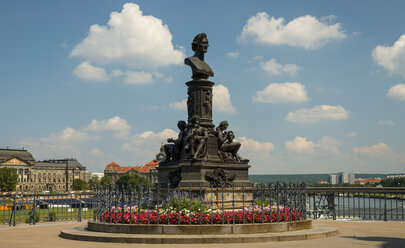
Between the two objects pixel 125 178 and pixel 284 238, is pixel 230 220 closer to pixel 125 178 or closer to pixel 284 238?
→ pixel 284 238

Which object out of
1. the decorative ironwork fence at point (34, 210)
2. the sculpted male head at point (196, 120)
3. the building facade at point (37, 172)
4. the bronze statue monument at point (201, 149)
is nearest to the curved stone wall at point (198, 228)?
the bronze statue monument at point (201, 149)

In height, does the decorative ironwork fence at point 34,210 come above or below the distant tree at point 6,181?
above

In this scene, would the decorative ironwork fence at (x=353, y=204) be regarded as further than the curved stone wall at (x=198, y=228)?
Yes

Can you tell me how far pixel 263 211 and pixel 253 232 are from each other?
3.97 feet

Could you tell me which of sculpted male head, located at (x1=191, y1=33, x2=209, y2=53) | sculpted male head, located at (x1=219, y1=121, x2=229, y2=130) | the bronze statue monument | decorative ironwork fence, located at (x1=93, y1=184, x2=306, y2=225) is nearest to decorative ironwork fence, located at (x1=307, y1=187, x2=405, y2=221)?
decorative ironwork fence, located at (x1=93, y1=184, x2=306, y2=225)

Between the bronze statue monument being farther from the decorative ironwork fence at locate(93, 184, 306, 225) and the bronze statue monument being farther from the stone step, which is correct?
the stone step

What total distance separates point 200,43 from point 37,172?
173783mm

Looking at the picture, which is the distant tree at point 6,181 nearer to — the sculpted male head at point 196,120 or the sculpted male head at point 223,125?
the sculpted male head at point 223,125

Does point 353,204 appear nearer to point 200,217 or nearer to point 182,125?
point 182,125

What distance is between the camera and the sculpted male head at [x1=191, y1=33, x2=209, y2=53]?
19922 mm

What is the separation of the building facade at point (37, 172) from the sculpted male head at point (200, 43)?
160 meters

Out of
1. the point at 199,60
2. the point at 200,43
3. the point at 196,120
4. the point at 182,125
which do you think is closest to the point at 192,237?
the point at 196,120

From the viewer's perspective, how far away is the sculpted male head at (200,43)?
19.9 metres

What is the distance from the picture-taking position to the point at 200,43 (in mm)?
19922
